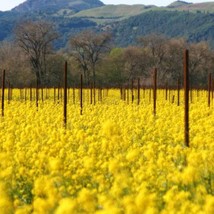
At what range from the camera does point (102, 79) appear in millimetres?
82812

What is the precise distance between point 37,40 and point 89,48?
12050 mm

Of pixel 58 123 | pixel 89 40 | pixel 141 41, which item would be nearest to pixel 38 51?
pixel 89 40

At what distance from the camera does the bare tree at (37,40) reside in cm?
6625

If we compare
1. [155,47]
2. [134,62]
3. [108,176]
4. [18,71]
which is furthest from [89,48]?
[108,176]

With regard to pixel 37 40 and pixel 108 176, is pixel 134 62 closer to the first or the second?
pixel 37 40

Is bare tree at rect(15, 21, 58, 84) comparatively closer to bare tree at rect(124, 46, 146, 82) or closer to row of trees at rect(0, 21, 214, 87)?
row of trees at rect(0, 21, 214, 87)

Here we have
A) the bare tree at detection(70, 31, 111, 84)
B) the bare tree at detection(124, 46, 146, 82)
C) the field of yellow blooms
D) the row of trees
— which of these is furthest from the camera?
the bare tree at detection(124, 46, 146, 82)

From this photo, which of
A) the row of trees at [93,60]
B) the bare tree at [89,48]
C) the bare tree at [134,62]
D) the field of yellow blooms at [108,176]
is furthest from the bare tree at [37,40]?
the field of yellow blooms at [108,176]

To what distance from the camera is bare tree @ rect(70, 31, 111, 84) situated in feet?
251

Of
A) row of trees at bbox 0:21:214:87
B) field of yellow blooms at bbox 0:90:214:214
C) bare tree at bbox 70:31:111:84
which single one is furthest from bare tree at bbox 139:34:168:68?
field of yellow blooms at bbox 0:90:214:214

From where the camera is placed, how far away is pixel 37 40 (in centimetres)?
6625

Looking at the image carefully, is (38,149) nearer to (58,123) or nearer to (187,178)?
(187,178)

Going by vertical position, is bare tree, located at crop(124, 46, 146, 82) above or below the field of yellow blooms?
above

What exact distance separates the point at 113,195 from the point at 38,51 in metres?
62.5
